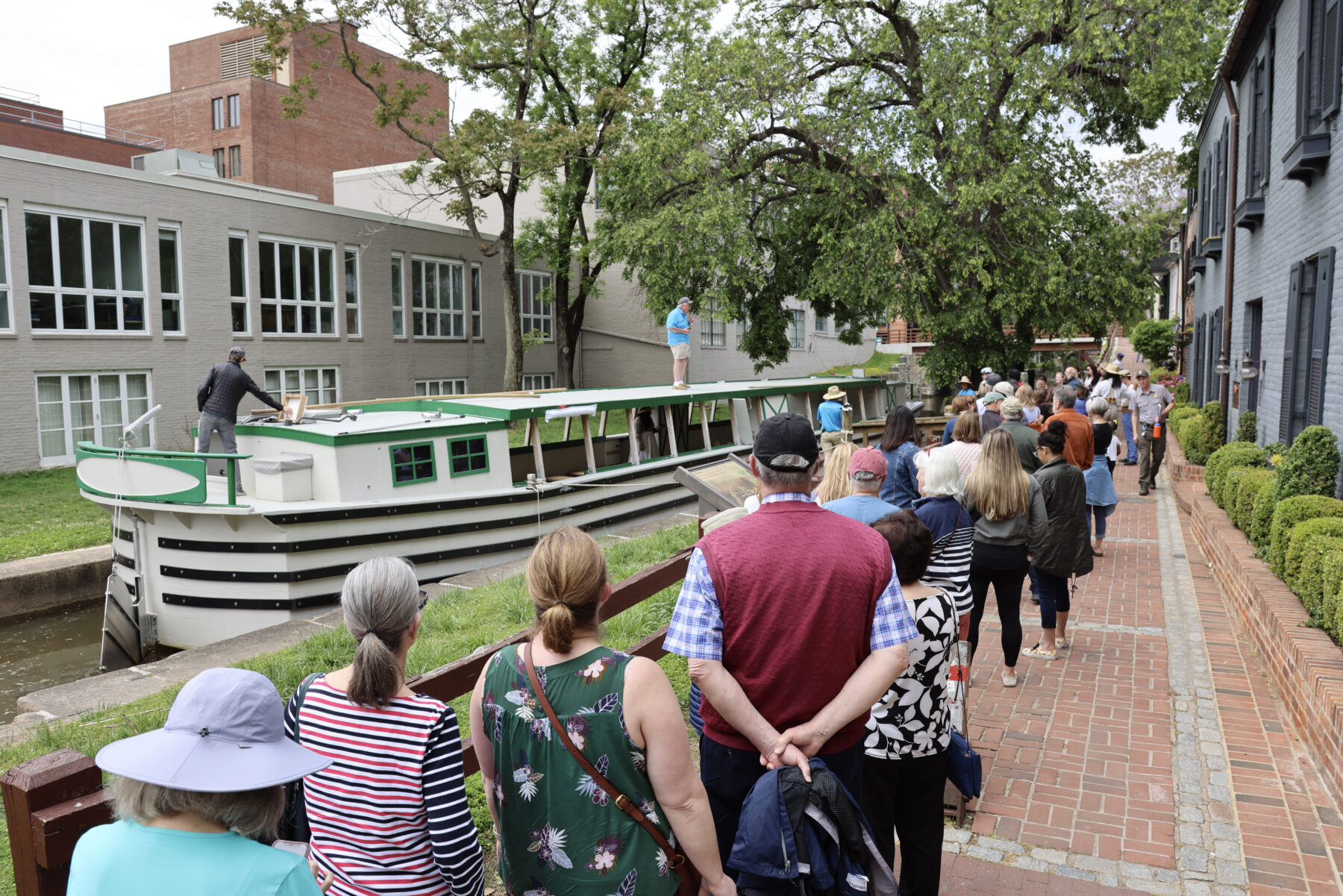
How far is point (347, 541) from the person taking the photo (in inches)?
439

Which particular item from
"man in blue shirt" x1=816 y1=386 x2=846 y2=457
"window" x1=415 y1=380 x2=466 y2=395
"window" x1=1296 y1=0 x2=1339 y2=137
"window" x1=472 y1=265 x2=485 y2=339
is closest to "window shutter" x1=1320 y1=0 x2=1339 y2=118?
"window" x1=1296 y1=0 x2=1339 y2=137

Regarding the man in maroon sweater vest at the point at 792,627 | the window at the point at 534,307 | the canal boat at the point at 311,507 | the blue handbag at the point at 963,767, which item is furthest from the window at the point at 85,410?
the man in maroon sweater vest at the point at 792,627

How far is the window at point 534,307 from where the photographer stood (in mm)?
34031

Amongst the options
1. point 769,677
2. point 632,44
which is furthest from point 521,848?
point 632,44

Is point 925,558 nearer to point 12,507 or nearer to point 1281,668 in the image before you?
point 1281,668

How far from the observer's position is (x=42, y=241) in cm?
2012

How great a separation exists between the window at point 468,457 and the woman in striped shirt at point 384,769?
976 centimetres

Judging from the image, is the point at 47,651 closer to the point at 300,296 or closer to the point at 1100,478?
the point at 1100,478

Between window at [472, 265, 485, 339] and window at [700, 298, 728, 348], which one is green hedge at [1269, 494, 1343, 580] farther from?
window at [700, 298, 728, 348]

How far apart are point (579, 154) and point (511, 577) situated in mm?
19334

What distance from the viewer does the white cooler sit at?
35.9 feet

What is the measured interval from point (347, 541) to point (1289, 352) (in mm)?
10904

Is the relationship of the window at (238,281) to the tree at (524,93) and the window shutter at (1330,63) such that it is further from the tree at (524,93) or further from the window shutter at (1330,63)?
the window shutter at (1330,63)

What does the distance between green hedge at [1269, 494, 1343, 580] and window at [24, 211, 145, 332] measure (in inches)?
883
